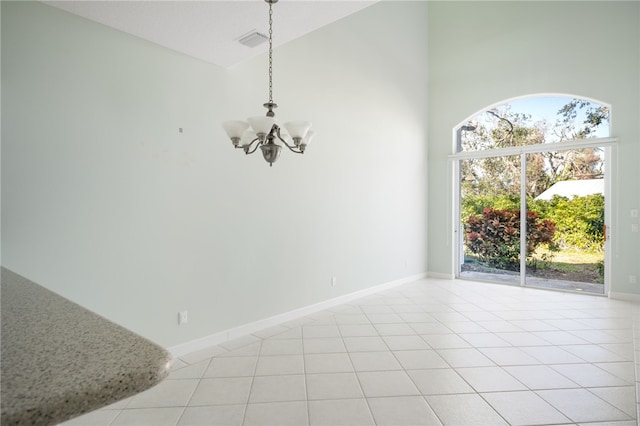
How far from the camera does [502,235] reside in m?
6.19

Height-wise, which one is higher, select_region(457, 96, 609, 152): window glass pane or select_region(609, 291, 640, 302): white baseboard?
select_region(457, 96, 609, 152): window glass pane

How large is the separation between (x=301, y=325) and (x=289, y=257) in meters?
0.79

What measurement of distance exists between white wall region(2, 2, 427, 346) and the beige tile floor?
0.63m

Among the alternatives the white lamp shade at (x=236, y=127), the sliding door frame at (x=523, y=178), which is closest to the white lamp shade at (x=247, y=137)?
the white lamp shade at (x=236, y=127)

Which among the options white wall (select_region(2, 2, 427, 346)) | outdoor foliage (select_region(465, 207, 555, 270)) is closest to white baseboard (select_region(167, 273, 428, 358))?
white wall (select_region(2, 2, 427, 346))

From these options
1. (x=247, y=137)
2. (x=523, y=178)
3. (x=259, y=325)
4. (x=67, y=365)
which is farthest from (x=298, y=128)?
(x=523, y=178)

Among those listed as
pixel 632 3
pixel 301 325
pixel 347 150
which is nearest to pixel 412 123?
pixel 347 150

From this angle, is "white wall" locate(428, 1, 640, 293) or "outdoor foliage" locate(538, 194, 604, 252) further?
"outdoor foliage" locate(538, 194, 604, 252)

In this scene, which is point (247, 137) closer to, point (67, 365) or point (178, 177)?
point (178, 177)

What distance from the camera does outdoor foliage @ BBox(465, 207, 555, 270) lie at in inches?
230

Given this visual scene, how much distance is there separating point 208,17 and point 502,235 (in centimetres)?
573

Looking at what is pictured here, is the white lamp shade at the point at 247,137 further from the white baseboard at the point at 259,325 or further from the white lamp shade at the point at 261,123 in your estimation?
the white baseboard at the point at 259,325

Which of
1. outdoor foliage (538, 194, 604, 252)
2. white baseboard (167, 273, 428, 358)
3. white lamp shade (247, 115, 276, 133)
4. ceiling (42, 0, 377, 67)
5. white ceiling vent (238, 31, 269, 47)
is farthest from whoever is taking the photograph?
outdoor foliage (538, 194, 604, 252)

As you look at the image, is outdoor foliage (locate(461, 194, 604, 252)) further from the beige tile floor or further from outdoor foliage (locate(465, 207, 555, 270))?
the beige tile floor
